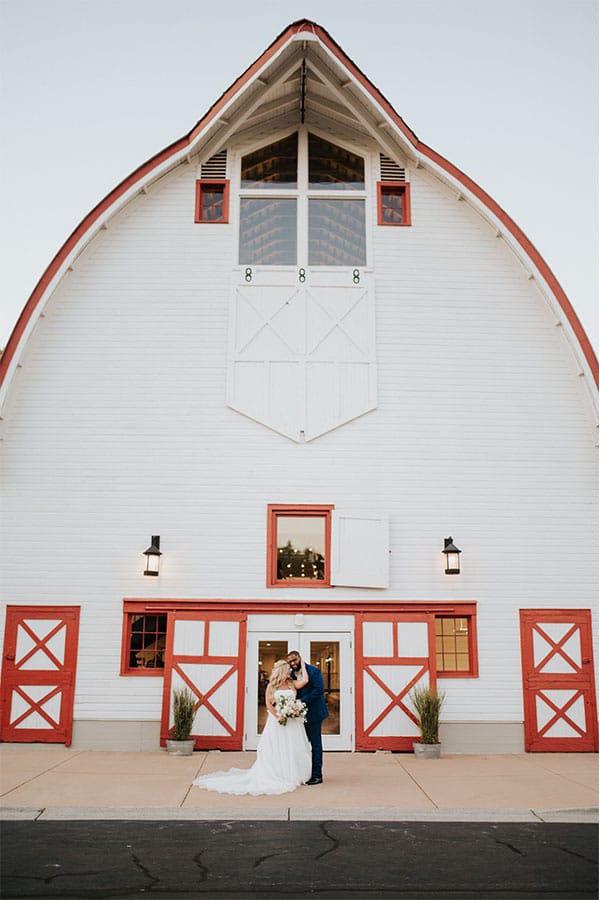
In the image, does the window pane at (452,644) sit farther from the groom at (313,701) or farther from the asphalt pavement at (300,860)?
the asphalt pavement at (300,860)

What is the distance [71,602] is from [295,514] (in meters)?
3.94

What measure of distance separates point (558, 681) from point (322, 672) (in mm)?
3853

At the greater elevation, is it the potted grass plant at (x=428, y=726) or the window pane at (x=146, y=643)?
the window pane at (x=146, y=643)

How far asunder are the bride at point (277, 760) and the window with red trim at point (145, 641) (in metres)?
3.09

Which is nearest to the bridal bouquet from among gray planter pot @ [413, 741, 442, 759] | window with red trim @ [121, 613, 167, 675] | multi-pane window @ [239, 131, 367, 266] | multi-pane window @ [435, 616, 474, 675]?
gray planter pot @ [413, 741, 442, 759]

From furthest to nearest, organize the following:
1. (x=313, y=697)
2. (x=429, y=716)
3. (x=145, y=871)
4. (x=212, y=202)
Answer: (x=212, y=202) → (x=429, y=716) → (x=313, y=697) → (x=145, y=871)

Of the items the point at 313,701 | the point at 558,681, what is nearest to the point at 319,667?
the point at 313,701

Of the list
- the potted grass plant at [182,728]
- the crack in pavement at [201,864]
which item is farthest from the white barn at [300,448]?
the crack in pavement at [201,864]

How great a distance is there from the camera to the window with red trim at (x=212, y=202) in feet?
47.1

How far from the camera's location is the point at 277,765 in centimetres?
976

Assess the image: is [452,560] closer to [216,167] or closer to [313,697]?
[313,697]

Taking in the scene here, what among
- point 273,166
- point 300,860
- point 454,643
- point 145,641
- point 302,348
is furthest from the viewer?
point 273,166

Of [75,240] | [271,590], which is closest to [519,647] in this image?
[271,590]

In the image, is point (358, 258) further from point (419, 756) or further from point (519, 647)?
point (419, 756)
